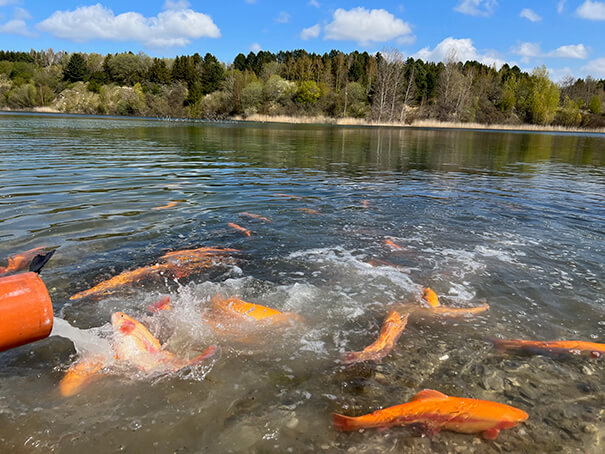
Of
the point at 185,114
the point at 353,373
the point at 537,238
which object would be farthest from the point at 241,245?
the point at 185,114

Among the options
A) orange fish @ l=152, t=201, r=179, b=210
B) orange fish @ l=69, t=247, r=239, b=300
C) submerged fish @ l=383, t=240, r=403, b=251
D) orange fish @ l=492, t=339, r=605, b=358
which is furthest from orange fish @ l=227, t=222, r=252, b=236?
orange fish @ l=492, t=339, r=605, b=358

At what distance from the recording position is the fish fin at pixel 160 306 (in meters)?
4.74

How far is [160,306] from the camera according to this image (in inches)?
189

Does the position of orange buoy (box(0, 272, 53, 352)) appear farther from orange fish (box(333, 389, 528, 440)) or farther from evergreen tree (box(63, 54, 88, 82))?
evergreen tree (box(63, 54, 88, 82))

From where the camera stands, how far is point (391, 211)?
10250 mm

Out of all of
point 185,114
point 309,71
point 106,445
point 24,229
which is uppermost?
point 309,71

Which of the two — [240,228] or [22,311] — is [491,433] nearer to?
[22,311]

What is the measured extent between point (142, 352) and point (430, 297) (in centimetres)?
380

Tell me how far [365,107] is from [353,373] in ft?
368

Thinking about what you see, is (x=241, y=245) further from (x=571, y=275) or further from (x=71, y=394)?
(x=571, y=275)

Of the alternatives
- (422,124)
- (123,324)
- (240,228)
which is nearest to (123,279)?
(123,324)

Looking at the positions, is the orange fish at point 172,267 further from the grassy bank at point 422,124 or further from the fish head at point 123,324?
the grassy bank at point 422,124

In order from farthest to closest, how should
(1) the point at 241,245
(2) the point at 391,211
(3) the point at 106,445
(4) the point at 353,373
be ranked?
1. (2) the point at 391,211
2. (1) the point at 241,245
3. (4) the point at 353,373
4. (3) the point at 106,445

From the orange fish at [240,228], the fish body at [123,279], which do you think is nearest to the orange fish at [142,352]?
the fish body at [123,279]
